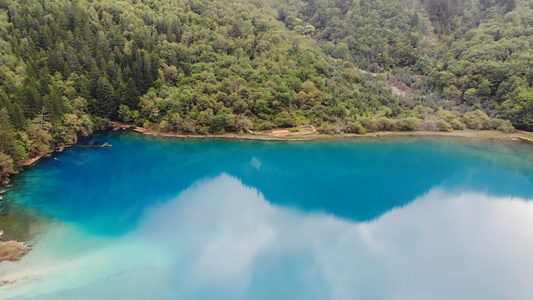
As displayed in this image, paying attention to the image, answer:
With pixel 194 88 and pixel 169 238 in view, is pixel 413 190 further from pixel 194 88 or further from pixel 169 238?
pixel 194 88

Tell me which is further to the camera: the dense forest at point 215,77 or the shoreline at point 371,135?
the shoreline at point 371,135

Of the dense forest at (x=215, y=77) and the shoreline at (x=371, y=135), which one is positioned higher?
the dense forest at (x=215, y=77)

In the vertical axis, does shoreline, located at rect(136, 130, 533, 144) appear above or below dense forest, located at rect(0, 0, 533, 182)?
below

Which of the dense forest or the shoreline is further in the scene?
the shoreline

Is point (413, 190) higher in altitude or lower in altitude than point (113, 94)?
lower

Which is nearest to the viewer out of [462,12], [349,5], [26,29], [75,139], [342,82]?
[75,139]

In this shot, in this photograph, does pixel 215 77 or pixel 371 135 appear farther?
pixel 215 77

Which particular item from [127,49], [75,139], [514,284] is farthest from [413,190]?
[127,49]

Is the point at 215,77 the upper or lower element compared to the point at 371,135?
upper
